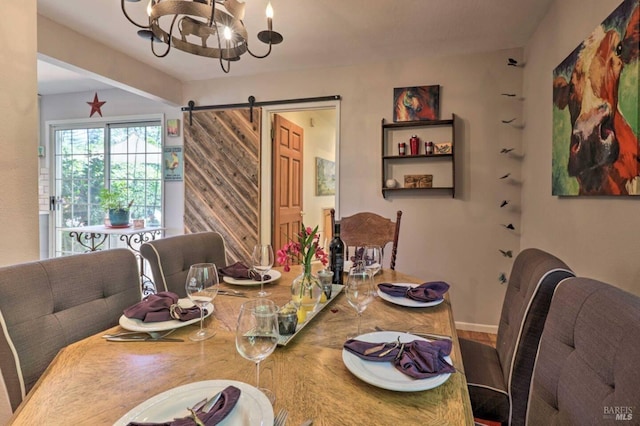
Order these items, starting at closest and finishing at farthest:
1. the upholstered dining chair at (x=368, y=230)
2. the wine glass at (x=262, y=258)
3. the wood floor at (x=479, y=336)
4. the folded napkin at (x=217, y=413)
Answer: the folded napkin at (x=217, y=413), the wine glass at (x=262, y=258), the upholstered dining chair at (x=368, y=230), the wood floor at (x=479, y=336)

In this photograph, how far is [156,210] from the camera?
4.21 m

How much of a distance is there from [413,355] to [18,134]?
201 centimetres

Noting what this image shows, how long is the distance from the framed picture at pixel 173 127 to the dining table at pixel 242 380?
3.31m

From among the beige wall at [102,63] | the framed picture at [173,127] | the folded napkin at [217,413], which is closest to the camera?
the folded napkin at [217,413]

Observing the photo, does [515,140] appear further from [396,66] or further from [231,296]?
[231,296]

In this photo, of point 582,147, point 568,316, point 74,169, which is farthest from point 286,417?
point 74,169

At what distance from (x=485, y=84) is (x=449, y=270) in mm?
1744

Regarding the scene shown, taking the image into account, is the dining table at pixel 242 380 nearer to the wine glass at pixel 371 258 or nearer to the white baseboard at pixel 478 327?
the wine glass at pixel 371 258

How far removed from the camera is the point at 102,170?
4523 mm

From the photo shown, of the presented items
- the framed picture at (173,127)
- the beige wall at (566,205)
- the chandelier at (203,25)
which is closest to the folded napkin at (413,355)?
the beige wall at (566,205)

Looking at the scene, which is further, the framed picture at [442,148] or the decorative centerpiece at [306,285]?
the framed picture at [442,148]

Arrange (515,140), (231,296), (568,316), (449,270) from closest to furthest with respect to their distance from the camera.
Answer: (568,316)
(231,296)
(515,140)
(449,270)

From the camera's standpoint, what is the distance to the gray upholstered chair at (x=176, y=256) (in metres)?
1.60

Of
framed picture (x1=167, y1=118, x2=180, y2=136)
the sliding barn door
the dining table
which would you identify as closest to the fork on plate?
the dining table
